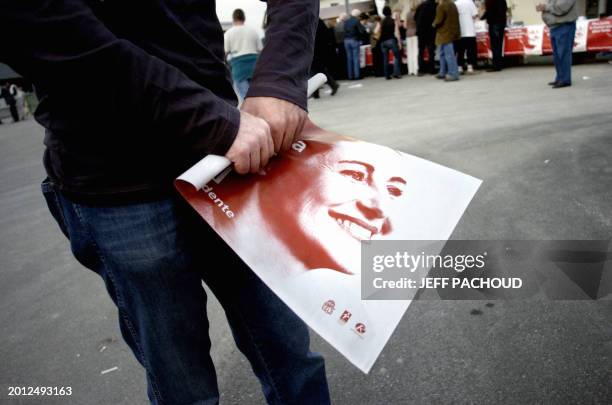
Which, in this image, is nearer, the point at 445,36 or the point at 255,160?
the point at 255,160

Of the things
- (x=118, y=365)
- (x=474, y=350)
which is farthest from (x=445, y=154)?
(x=118, y=365)

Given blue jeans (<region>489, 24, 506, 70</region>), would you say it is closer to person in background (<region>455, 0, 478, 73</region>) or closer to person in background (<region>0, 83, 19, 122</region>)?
person in background (<region>455, 0, 478, 73</region>)

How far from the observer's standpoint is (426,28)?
10.5 m

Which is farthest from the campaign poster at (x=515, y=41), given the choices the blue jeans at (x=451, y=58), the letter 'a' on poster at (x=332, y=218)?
the letter 'a' on poster at (x=332, y=218)

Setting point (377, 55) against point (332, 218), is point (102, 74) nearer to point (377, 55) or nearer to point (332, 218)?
point (332, 218)

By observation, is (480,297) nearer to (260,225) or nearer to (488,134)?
(260,225)

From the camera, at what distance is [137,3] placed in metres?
0.87

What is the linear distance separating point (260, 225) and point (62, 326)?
2.10m

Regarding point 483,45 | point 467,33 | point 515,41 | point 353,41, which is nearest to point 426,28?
point 467,33

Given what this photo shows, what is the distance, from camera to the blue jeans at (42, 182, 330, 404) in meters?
0.97

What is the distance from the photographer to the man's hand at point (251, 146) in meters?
0.85

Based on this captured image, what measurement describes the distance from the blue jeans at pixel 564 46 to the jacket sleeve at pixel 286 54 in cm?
663

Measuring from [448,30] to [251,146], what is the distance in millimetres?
9239

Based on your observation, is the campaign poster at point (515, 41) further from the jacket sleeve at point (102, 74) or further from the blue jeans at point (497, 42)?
the jacket sleeve at point (102, 74)
